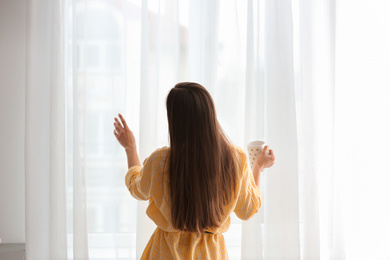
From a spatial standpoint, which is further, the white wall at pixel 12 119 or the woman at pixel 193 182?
the white wall at pixel 12 119

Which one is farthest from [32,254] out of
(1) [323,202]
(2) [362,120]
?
(2) [362,120]

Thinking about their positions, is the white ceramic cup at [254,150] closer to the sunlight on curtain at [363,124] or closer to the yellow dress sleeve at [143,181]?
the yellow dress sleeve at [143,181]

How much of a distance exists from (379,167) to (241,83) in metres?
0.79

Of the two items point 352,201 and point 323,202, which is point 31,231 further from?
point 352,201

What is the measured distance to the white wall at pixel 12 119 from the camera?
6.58ft

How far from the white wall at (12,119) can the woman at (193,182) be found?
38.7 inches

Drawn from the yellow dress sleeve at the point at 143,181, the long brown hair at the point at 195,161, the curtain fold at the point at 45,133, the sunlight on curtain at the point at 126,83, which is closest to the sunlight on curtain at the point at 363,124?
the sunlight on curtain at the point at 126,83

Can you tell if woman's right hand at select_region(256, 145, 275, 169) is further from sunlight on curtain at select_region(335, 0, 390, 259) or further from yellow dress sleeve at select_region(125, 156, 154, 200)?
sunlight on curtain at select_region(335, 0, 390, 259)

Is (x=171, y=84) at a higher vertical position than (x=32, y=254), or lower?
higher

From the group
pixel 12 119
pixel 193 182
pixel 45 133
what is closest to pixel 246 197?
pixel 193 182

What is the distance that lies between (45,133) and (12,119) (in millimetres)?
293

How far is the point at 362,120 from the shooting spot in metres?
1.91

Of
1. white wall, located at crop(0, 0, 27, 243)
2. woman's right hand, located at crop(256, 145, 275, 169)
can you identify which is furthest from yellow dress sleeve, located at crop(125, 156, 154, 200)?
white wall, located at crop(0, 0, 27, 243)

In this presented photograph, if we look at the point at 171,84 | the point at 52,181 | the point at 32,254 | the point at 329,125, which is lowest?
the point at 32,254
